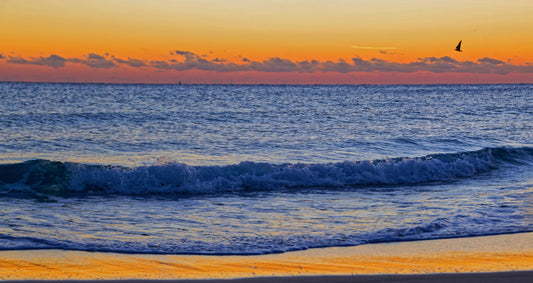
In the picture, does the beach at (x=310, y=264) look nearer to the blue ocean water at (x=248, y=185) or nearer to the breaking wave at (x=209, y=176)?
the blue ocean water at (x=248, y=185)

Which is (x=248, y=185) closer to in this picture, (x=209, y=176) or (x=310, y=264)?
(x=209, y=176)

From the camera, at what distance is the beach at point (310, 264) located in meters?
6.34

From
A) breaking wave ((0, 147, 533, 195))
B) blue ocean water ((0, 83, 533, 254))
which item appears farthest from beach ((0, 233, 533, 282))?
breaking wave ((0, 147, 533, 195))

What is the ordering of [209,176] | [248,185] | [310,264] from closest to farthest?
[310,264], [248,185], [209,176]

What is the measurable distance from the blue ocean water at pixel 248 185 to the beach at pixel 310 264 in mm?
413

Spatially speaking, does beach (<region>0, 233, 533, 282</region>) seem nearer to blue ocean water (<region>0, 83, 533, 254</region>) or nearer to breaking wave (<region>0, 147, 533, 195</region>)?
blue ocean water (<region>0, 83, 533, 254</region>)

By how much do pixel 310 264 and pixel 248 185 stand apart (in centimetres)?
786

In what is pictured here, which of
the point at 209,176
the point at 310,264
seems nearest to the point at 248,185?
the point at 209,176

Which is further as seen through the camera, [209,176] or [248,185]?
[209,176]

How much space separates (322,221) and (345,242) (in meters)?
1.58

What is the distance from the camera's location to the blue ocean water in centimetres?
877

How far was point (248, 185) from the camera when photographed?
1481cm

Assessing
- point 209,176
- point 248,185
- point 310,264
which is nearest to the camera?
point 310,264

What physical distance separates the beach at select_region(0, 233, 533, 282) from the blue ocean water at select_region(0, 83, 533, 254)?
0.41 metres
